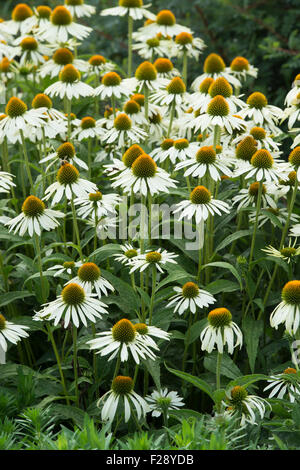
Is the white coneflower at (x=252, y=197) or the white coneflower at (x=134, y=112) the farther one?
the white coneflower at (x=134, y=112)

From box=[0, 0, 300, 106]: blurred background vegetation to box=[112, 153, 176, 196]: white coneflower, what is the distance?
8.70ft

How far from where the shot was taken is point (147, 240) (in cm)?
258

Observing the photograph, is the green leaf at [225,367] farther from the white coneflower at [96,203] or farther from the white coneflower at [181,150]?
the white coneflower at [181,150]

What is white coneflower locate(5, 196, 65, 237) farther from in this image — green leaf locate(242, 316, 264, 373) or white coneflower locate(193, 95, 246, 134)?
green leaf locate(242, 316, 264, 373)

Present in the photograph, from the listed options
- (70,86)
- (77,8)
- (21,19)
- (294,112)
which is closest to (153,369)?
(294,112)

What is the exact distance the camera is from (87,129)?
10.6 feet

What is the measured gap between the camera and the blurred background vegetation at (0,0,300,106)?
517 cm

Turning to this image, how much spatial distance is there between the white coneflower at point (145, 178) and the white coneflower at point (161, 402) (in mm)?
736

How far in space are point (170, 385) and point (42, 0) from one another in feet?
16.3

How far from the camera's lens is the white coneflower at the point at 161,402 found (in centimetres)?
204

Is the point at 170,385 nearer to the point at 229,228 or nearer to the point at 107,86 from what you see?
the point at 229,228

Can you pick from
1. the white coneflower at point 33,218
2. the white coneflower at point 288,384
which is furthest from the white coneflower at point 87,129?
the white coneflower at point 288,384

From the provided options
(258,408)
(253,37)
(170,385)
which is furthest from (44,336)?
(253,37)

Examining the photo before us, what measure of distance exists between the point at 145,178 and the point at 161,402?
0.85m
